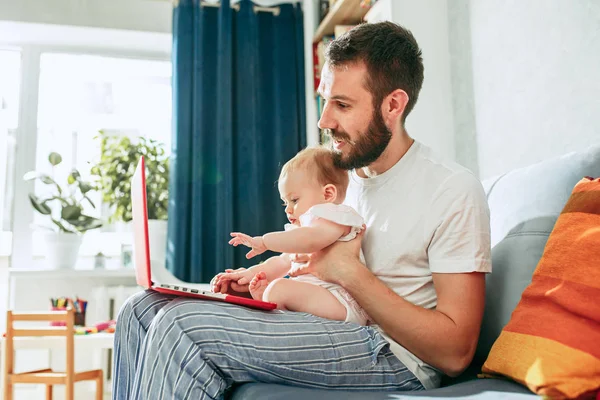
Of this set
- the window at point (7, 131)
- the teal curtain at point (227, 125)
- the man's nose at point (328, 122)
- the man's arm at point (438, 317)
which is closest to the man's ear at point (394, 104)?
the man's nose at point (328, 122)

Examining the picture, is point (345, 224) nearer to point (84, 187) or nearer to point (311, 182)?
point (311, 182)

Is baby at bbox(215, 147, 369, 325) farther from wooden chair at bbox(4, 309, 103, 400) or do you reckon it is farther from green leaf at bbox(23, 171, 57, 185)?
green leaf at bbox(23, 171, 57, 185)

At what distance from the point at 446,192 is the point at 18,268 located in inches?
109

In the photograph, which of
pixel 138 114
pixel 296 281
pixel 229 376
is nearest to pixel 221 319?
pixel 229 376

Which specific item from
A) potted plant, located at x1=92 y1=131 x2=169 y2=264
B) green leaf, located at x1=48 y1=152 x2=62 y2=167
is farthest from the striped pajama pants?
green leaf, located at x1=48 y1=152 x2=62 y2=167

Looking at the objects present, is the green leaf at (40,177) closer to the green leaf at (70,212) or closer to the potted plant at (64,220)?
the potted plant at (64,220)

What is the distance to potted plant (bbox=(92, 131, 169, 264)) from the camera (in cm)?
314

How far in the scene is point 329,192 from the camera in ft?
4.49

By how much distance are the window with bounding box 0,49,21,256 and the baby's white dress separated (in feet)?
8.60

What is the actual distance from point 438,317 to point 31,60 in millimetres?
3147

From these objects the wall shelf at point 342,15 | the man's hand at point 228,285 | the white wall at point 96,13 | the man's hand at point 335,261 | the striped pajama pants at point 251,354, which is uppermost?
the white wall at point 96,13

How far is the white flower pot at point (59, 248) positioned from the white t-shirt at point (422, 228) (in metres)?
2.22

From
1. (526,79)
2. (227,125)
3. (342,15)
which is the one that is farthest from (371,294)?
(227,125)

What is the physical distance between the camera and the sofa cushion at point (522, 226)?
1.07 meters
